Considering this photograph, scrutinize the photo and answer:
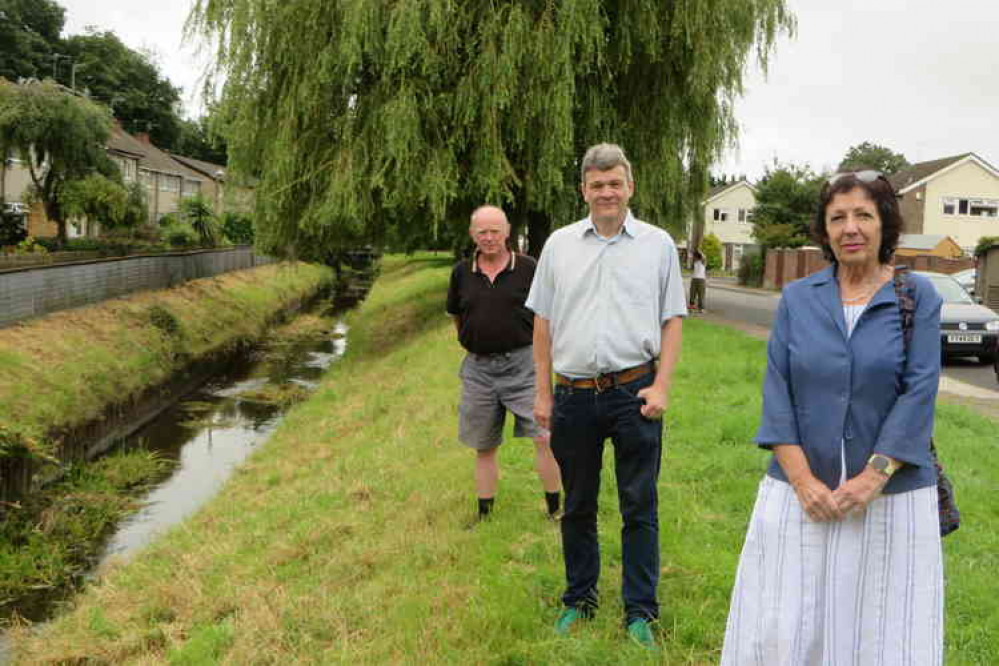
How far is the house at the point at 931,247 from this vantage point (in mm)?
38594

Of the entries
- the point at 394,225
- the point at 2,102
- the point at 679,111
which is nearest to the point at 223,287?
the point at 2,102

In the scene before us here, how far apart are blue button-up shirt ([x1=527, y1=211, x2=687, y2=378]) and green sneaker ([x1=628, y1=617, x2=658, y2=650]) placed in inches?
Answer: 44.3

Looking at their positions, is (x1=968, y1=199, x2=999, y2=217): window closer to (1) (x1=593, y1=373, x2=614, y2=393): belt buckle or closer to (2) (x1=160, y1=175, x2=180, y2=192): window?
(2) (x1=160, y1=175, x2=180, y2=192): window

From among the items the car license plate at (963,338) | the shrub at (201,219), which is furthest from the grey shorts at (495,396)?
the shrub at (201,219)

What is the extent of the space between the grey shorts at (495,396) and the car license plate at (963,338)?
11.2 meters

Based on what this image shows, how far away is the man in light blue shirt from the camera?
3.65 meters

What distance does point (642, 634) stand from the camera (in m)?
3.80

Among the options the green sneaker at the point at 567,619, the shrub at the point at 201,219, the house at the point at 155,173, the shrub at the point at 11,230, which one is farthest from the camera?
the house at the point at 155,173

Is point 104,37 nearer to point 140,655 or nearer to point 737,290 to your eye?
point 737,290

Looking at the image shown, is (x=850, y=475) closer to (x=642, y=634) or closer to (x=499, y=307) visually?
(x=642, y=634)

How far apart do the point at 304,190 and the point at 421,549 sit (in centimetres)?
1208

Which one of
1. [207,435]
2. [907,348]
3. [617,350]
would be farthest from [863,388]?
[207,435]

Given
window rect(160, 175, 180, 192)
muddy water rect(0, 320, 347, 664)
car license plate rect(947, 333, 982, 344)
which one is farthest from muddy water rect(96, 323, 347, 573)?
window rect(160, 175, 180, 192)

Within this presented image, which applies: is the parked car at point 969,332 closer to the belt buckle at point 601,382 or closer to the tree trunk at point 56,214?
the belt buckle at point 601,382
